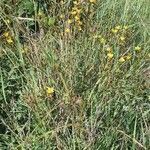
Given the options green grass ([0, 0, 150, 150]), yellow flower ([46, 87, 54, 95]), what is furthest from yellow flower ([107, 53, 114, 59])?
yellow flower ([46, 87, 54, 95])

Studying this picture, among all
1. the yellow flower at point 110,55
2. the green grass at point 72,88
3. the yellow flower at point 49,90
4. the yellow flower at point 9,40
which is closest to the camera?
the green grass at point 72,88

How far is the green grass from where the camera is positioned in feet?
7.48

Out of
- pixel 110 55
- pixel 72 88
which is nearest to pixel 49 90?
pixel 72 88

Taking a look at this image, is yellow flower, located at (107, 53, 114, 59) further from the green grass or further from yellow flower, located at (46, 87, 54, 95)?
yellow flower, located at (46, 87, 54, 95)

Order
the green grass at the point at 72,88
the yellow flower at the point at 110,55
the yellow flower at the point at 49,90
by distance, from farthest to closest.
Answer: the yellow flower at the point at 110,55 → the yellow flower at the point at 49,90 → the green grass at the point at 72,88

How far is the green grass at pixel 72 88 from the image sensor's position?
2279 millimetres

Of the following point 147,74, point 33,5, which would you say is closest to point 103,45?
point 147,74

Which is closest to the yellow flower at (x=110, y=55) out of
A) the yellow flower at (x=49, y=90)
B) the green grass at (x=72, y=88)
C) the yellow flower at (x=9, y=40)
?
the green grass at (x=72, y=88)

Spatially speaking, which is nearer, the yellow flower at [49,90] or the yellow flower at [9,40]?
the yellow flower at [49,90]

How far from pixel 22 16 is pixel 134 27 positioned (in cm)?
87

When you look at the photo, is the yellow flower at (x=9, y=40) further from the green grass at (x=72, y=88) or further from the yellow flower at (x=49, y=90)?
the yellow flower at (x=49, y=90)

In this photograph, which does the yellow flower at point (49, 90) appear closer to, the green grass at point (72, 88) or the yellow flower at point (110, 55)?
the green grass at point (72, 88)

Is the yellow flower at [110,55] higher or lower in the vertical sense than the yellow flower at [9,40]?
lower

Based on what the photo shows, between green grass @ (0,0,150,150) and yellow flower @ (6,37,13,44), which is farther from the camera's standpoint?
yellow flower @ (6,37,13,44)
